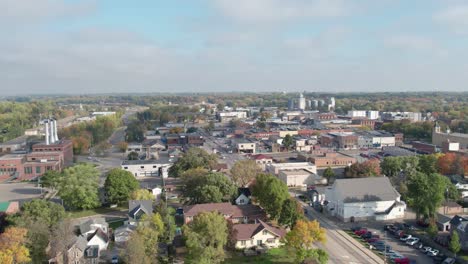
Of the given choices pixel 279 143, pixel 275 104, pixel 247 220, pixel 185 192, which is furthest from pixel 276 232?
pixel 275 104

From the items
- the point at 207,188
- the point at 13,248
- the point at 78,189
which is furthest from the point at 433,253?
the point at 78,189

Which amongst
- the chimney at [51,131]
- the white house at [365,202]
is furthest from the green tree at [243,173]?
the chimney at [51,131]

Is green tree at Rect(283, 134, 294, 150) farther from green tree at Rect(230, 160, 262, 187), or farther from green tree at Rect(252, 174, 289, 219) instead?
green tree at Rect(252, 174, 289, 219)

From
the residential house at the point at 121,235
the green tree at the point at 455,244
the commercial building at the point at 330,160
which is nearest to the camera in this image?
the green tree at the point at 455,244

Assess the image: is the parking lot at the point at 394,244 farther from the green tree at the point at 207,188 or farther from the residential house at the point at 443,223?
the green tree at the point at 207,188

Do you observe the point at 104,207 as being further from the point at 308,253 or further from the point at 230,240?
the point at 308,253

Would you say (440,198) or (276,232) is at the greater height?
(440,198)

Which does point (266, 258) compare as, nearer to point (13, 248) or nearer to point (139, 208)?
point (139, 208)

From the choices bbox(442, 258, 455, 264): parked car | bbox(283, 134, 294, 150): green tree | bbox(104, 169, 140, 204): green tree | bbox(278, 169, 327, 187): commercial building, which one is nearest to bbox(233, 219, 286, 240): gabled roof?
bbox(442, 258, 455, 264): parked car
